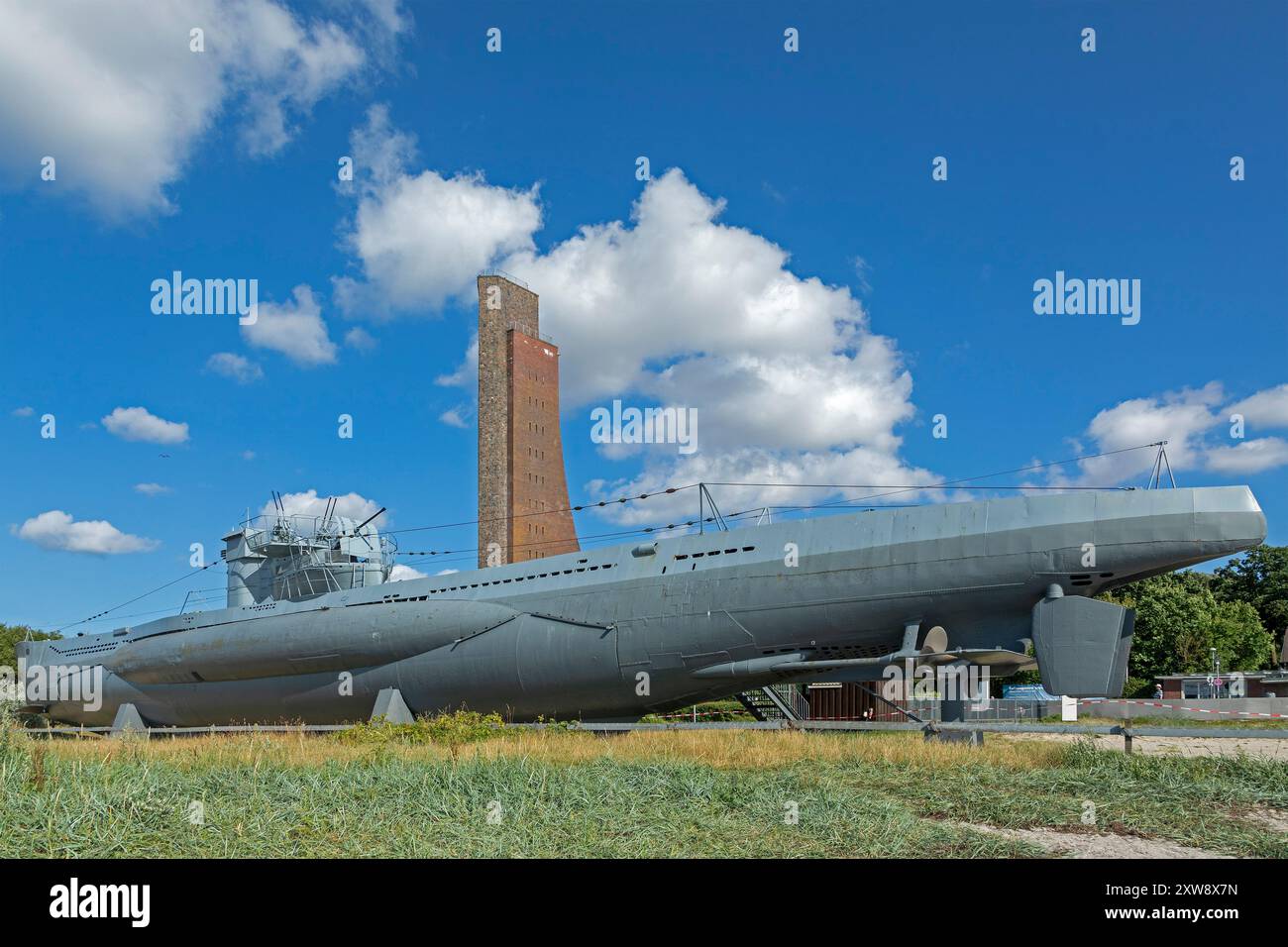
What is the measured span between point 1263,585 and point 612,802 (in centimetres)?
6952

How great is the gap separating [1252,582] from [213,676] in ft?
A: 214

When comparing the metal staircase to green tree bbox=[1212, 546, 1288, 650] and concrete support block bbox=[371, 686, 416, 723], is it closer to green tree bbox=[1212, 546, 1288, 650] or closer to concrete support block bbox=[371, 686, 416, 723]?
concrete support block bbox=[371, 686, 416, 723]

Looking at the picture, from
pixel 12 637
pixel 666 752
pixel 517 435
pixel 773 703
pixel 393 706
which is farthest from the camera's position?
pixel 12 637

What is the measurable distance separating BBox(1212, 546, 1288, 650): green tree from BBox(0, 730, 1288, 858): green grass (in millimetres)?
61380

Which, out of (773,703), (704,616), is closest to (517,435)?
(773,703)

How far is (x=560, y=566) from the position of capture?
20531 mm

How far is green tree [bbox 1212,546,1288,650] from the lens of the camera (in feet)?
203

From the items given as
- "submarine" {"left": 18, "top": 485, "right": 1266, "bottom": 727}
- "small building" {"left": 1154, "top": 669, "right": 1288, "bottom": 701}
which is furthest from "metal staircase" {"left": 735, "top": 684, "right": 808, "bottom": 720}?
"small building" {"left": 1154, "top": 669, "right": 1288, "bottom": 701}

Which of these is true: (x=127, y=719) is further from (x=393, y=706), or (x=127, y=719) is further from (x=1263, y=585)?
(x=1263, y=585)

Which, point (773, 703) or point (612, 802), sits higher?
point (612, 802)

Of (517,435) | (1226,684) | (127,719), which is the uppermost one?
(517,435)

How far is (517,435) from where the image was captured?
58750mm
